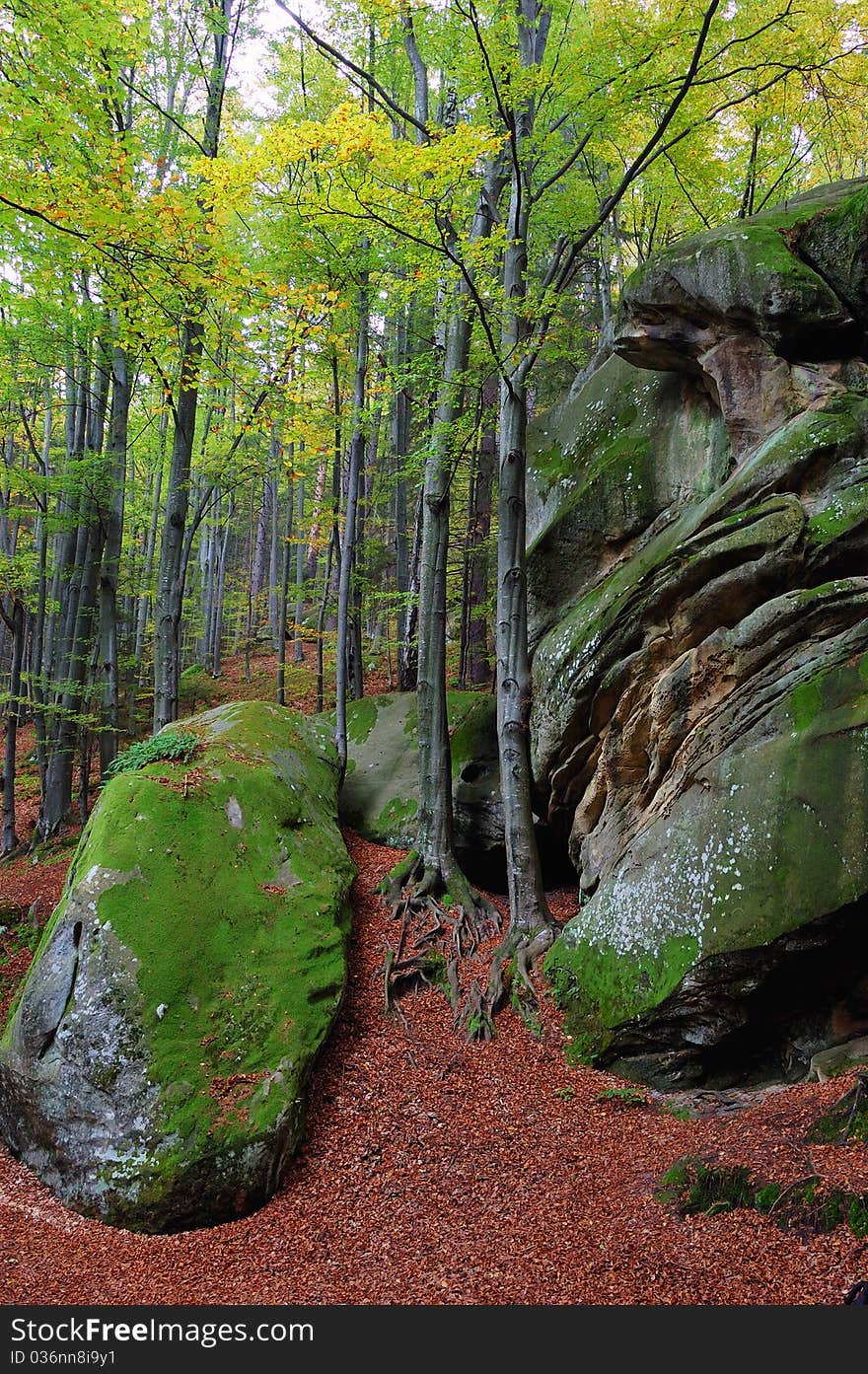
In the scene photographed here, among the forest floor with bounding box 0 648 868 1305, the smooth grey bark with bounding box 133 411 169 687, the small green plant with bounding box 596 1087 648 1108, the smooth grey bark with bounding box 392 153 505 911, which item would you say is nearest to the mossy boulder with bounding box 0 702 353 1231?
the forest floor with bounding box 0 648 868 1305

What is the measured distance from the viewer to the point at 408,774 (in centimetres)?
1070

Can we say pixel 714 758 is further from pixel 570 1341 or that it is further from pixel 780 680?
pixel 570 1341

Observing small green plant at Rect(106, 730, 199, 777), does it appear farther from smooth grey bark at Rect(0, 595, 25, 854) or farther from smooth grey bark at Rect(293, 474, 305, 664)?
smooth grey bark at Rect(293, 474, 305, 664)

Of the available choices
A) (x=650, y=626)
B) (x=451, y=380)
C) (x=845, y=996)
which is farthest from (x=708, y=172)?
(x=845, y=996)

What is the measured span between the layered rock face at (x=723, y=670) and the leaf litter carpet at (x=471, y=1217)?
2.71 feet

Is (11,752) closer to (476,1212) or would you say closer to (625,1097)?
(476,1212)

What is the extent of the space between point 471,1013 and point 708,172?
1201cm

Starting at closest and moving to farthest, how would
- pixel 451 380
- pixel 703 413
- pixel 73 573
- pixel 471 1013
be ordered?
pixel 471 1013 → pixel 703 413 → pixel 451 380 → pixel 73 573

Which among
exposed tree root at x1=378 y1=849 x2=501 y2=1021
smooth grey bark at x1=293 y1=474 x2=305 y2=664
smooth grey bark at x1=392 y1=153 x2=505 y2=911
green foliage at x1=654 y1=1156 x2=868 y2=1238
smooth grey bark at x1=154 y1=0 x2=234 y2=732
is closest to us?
green foliage at x1=654 y1=1156 x2=868 y2=1238

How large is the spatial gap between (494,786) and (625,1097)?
4.71 m

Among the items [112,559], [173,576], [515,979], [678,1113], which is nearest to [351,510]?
[173,576]

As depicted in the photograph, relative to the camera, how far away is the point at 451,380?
8938 millimetres

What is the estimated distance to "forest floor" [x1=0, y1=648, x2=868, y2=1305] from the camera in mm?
3793

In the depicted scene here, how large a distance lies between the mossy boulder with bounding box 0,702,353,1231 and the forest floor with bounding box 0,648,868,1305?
0.93ft
